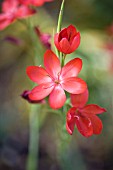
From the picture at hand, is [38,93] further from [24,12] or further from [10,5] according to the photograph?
[10,5]

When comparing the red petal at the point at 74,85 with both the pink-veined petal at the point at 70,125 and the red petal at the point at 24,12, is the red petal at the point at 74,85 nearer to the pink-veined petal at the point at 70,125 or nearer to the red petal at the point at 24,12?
the pink-veined petal at the point at 70,125

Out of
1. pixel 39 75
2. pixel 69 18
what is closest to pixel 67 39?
pixel 39 75

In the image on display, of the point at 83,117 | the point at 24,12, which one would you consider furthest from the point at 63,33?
the point at 24,12

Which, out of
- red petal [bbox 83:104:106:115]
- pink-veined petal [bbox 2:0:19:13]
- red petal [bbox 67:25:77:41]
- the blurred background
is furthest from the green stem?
red petal [bbox 67:25:77:41]

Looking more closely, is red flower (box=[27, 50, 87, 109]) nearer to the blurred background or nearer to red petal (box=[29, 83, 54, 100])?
red petal (box=[29, 83, 54, 100])

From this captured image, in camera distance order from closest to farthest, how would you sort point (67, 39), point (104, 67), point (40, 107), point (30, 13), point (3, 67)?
point (67, 39) → point (30, 13) → point (40, 107) → point (104, 67) → point (3, 67)

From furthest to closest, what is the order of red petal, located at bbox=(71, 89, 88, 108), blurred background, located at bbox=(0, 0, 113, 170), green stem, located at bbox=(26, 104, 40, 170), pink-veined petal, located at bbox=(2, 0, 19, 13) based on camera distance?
blurred background, located at bbox=(0, 0, 113, 170) → green stem, located at bbox=(26, 104, 40, 170) → pink-veined petal, located at bbox=(2, 0, 19, 13) → red petal, located at bbox=(71, 89, 88, 108)

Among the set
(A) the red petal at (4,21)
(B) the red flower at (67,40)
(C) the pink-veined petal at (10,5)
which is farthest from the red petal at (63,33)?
(C) the pink-veined petal at (10,5)

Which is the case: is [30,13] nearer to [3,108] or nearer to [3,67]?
[3,108]

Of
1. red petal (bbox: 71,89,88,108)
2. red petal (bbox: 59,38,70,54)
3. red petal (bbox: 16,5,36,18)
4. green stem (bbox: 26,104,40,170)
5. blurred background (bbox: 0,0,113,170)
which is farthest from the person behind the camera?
blurred background (bbox: 0,0,113,170)
